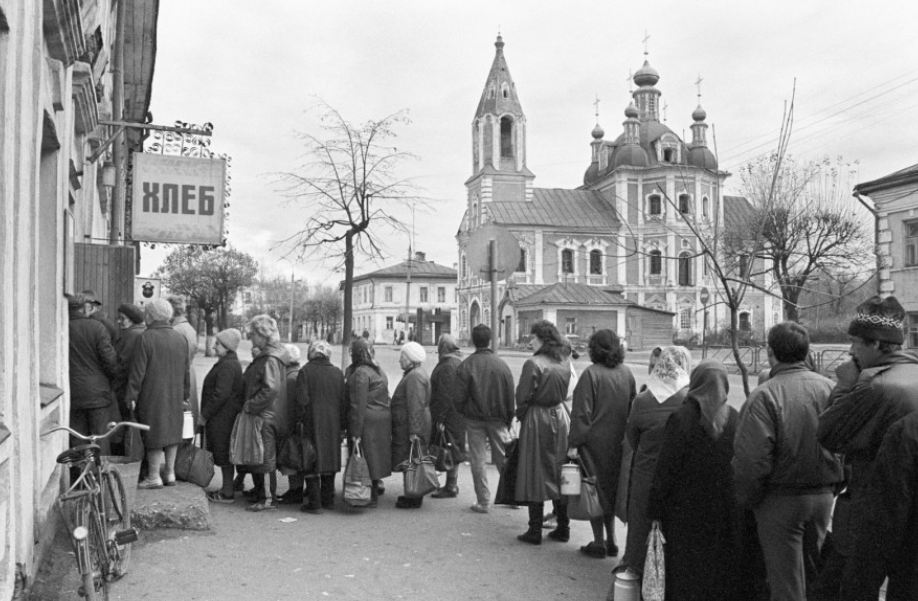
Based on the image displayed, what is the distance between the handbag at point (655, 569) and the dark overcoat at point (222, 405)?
4655mm

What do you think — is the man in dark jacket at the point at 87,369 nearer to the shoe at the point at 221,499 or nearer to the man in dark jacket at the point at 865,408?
the shoe at the point at 221,499

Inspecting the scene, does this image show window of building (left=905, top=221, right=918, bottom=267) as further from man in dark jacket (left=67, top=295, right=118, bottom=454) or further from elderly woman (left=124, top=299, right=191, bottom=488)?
man in dark jacket (left=67, top=295, right=118, bottom=454)

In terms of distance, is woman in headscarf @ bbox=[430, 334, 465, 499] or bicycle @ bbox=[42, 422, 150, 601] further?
woman in headscarf @ bbox=[430, 334, 465, 499]

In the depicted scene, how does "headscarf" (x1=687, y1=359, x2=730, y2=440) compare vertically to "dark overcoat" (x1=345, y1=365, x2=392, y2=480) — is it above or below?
above

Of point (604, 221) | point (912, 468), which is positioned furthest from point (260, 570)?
point (604, 221)

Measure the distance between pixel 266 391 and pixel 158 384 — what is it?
97 cm

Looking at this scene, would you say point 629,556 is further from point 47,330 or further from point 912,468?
point 47,330

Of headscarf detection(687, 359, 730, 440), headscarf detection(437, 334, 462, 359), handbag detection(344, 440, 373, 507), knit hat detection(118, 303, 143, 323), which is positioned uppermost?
knit hat detection(118, 303, 143, 323)

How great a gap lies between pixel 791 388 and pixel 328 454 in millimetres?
4681

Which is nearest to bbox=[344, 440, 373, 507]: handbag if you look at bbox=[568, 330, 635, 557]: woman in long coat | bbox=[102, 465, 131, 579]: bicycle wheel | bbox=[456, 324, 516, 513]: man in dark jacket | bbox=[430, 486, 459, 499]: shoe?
bbox=[456, 324, 516, 513]: man in dark jacket

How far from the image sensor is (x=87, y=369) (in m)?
7.06

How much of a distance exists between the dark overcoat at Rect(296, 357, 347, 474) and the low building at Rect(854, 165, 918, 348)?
64.7ft

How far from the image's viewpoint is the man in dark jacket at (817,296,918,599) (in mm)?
3635

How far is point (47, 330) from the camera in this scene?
20.1 ft
